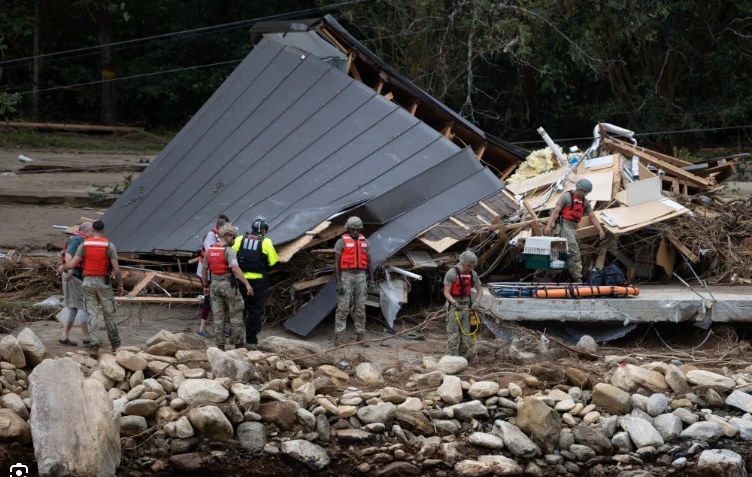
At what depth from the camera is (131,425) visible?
→ 1077 centimetres

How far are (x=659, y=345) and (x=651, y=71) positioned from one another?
15973mm

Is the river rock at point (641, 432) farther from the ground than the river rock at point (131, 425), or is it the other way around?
the river rock at point (131, 425)

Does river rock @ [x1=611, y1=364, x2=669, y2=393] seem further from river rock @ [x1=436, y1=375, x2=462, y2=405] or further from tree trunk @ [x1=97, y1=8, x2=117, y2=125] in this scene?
tree trunk @ [x1=97, y1=8, x2=117, y2=125]

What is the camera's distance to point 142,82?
3178 cm

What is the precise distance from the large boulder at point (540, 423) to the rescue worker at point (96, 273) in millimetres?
4620

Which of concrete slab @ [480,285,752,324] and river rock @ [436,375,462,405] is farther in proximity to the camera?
concrete slab @ [480,285,752,324]

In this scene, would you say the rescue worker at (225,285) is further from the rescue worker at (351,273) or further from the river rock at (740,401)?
the river rock at (740,401)

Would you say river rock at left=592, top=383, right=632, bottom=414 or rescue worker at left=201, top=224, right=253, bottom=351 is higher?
rescue worker at left=201, top=224, right=253, bottom=351

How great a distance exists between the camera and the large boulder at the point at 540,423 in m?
11.2

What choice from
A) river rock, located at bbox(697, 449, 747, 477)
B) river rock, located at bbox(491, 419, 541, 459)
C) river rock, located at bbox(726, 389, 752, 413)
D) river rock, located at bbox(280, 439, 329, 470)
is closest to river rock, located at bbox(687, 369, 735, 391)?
river rock, located at bbox(726, 389, 752, 413)

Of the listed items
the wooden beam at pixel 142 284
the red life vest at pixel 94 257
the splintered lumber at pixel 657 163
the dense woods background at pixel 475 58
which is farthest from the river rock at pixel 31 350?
the splintered lumber at pixel 657 163

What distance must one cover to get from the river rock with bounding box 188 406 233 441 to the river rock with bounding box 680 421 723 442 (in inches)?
190

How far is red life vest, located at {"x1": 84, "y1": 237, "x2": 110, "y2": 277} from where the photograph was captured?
11.7m

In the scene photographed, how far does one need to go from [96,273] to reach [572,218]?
6028 millimetres
